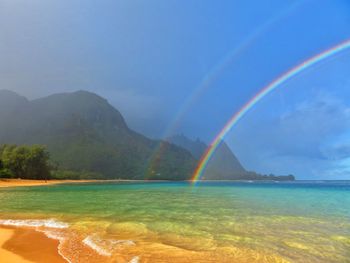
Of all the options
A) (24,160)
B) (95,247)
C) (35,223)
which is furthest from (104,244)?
(24,160)

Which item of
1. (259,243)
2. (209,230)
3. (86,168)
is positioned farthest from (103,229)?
(86,168)

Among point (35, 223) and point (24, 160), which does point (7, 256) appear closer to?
point (35, 223)

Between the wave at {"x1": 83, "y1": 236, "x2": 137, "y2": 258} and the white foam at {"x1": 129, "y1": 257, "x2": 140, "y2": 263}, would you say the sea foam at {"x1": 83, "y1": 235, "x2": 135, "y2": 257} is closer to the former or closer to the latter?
the wave at {"x1": 83, "y1": 236, "x2": 137, "y2": 258}

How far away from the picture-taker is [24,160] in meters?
110

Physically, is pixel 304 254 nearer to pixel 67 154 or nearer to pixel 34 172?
pixel 34 172

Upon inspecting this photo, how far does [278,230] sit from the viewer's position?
1496cm

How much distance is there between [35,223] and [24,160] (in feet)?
349

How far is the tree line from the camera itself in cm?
10738

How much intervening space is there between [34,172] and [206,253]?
396 ft

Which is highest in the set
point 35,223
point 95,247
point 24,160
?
point 24,160

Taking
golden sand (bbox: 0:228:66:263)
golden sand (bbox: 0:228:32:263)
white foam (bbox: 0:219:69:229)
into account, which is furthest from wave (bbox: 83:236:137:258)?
white foam (bbox: 0:219:69:229)

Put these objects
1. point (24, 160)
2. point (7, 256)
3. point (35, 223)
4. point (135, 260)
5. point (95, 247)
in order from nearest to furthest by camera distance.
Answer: point (135, 260) → point (7, 256) → point (95, 247) → point (35, 223) → point (24, 160)

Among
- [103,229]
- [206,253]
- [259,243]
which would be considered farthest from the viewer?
[103,229]

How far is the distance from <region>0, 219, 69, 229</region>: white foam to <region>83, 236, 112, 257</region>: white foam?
4.01m
